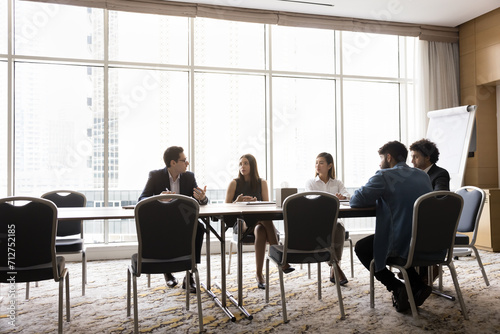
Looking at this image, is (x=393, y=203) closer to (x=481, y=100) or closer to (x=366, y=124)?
(x=366, y=124)

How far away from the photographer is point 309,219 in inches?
117

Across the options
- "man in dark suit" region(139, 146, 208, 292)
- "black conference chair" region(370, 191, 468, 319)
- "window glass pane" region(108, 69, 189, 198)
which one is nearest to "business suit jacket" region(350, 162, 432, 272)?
"black conference chair" region(370, 191, 468, 319)

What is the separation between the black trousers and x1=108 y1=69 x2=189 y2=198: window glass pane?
10.6 ft

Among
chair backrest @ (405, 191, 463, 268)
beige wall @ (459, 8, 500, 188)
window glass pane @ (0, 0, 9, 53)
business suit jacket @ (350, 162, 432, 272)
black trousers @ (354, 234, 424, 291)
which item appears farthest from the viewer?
beige wall @ (459, 8, 500, 188)

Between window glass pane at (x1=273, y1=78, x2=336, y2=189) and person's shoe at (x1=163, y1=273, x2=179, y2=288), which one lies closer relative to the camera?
person's shoe at (x1=163, y1=273, x2=179, y2=288)

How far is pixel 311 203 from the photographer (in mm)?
2971

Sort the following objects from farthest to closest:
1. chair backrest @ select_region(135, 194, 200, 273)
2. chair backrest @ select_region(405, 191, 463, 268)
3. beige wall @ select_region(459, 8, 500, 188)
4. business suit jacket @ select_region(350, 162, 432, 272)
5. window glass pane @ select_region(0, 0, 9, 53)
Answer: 1. beige wall @ select_region(459, 8, 500, 188)
2. window glass pane @ select_region(0, 0, 9, 53)
3. business suit jacket @ select_region(350, 162, 432, 272)
4. chair backrest @ select_region(405, 191, 463, 268)
5. chair backrest @ select_region(135, 194, 200, 273)

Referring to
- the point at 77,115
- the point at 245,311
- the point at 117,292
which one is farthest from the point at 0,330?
the point at 77,115

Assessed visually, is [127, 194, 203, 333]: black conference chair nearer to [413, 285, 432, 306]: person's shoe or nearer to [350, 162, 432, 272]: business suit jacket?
[350, 162, 432, 272]: business suit jacket

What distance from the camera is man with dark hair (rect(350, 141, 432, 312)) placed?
A: 10.0 ft

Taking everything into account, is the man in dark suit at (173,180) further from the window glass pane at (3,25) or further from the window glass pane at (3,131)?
the window glass pane at (3,25)

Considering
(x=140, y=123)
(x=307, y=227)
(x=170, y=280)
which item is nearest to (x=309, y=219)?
(x=307, y=227)

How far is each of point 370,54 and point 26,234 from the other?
18.4 ft

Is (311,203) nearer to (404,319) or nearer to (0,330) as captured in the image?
(404,319)
